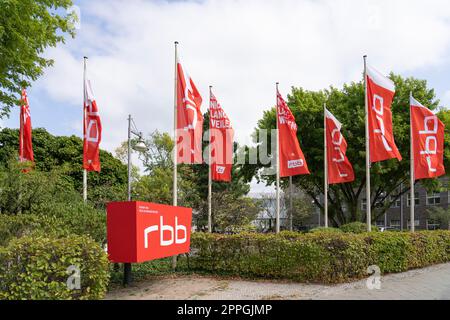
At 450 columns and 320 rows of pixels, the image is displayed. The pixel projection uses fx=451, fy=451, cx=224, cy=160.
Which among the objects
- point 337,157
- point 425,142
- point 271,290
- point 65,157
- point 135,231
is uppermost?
point 65,157

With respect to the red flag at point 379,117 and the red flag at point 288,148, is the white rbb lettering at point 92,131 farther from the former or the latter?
the red flag at point 379,117

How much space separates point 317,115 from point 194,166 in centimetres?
1030

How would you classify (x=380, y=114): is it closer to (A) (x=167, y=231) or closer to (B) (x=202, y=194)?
(A) (x=167, y=231)

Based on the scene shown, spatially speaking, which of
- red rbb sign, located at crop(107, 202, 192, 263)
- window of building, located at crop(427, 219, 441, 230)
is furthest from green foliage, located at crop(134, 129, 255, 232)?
window of building, located at crop(427, 219, 441, 230)

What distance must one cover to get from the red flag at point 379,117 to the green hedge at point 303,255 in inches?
142

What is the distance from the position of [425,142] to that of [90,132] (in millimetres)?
13407

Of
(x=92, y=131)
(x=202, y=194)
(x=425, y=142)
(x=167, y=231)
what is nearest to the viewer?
(x=167, y=231)

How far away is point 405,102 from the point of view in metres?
26.4

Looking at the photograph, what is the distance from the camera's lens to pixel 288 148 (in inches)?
731

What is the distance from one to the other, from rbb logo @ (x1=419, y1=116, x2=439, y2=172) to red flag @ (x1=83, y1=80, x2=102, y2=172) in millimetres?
13025

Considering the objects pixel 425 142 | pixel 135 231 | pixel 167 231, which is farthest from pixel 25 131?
pixel 425 142

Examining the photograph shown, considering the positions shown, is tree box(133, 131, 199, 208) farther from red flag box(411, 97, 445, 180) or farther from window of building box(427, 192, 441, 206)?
window of building box(427, 192, 441, 206)
